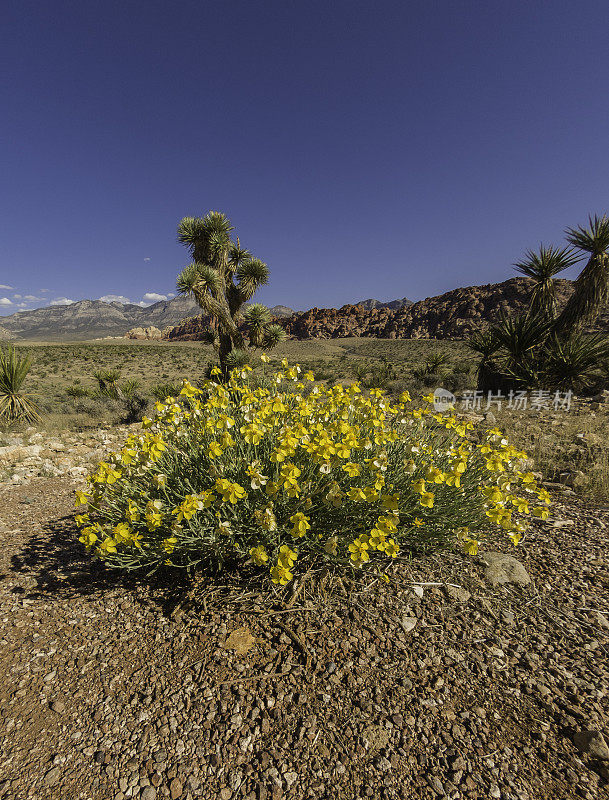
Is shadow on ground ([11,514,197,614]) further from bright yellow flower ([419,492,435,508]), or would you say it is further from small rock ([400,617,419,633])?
bright yellow flower ([419,492,435,508])

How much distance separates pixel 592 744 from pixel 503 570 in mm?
1149

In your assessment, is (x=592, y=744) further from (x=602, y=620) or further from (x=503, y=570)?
(x=503, y=570)

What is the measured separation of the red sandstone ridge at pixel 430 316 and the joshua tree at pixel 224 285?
4389 centimetres

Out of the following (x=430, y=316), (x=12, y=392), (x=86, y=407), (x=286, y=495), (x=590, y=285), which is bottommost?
(x=86, y=407)

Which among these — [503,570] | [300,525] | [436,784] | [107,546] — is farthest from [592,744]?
[107,546]

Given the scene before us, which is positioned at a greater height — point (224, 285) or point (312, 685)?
point (224, 285)

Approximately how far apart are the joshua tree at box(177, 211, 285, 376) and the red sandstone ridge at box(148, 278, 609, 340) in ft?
144

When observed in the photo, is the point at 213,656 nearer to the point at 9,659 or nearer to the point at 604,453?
the point at 9,659

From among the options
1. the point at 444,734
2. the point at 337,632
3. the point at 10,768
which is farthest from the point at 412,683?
the point at 10,768

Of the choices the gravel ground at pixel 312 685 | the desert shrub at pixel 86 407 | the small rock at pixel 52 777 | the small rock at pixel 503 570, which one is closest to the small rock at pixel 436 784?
the gravel ground at pixel 312 685

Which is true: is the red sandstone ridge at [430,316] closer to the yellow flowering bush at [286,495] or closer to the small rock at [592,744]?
the yellow flowering bush at [286,495]

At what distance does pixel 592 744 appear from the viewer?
1501mm

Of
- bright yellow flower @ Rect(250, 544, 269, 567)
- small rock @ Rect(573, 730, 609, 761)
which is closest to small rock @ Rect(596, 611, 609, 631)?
small rock @ Rect(573, 730, 609, 761)

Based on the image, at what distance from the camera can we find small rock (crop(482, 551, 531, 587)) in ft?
8.21
